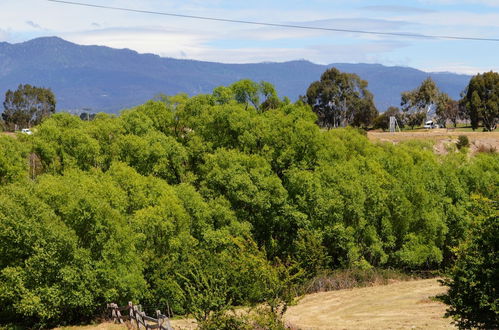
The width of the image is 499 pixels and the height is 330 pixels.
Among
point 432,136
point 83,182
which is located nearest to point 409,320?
point 83,182

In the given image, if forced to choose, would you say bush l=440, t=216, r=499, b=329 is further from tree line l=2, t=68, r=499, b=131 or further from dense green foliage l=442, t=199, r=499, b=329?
tree line l=2, t=68, r=499, b=131

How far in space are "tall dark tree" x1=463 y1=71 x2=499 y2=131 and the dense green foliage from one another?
95.1 metres

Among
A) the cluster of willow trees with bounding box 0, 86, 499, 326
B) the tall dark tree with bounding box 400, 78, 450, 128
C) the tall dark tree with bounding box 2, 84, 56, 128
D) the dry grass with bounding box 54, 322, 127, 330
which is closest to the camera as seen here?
the dry grass with bounding box 54, 322, 127, 330

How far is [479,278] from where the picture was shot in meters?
25.1

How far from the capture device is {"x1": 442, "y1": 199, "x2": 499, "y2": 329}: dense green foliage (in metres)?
24.5

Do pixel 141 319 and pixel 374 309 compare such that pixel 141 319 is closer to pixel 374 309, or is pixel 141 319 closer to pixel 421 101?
pixel 374 309

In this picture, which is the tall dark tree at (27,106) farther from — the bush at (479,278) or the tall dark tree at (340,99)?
the bush at (479,278)

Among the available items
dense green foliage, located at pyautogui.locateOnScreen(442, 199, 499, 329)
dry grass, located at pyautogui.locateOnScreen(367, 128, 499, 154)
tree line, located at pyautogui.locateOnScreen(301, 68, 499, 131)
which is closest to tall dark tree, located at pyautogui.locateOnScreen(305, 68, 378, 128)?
tree line, located at pyautogui.locateOnScreen(301, 68, 499, 131)

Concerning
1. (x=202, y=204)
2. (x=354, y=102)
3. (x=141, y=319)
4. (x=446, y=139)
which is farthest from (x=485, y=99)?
(x=141, y=319)

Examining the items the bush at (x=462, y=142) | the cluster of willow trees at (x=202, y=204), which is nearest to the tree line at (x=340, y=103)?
the bush at (x=462, y=142)

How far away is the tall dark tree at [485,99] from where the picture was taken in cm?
11381

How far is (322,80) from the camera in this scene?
127 metres

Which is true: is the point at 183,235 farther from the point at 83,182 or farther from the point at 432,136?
the point at 432,136

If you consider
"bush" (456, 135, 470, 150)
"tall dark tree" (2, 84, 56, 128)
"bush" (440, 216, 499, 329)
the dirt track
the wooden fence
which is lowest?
the dirt track
